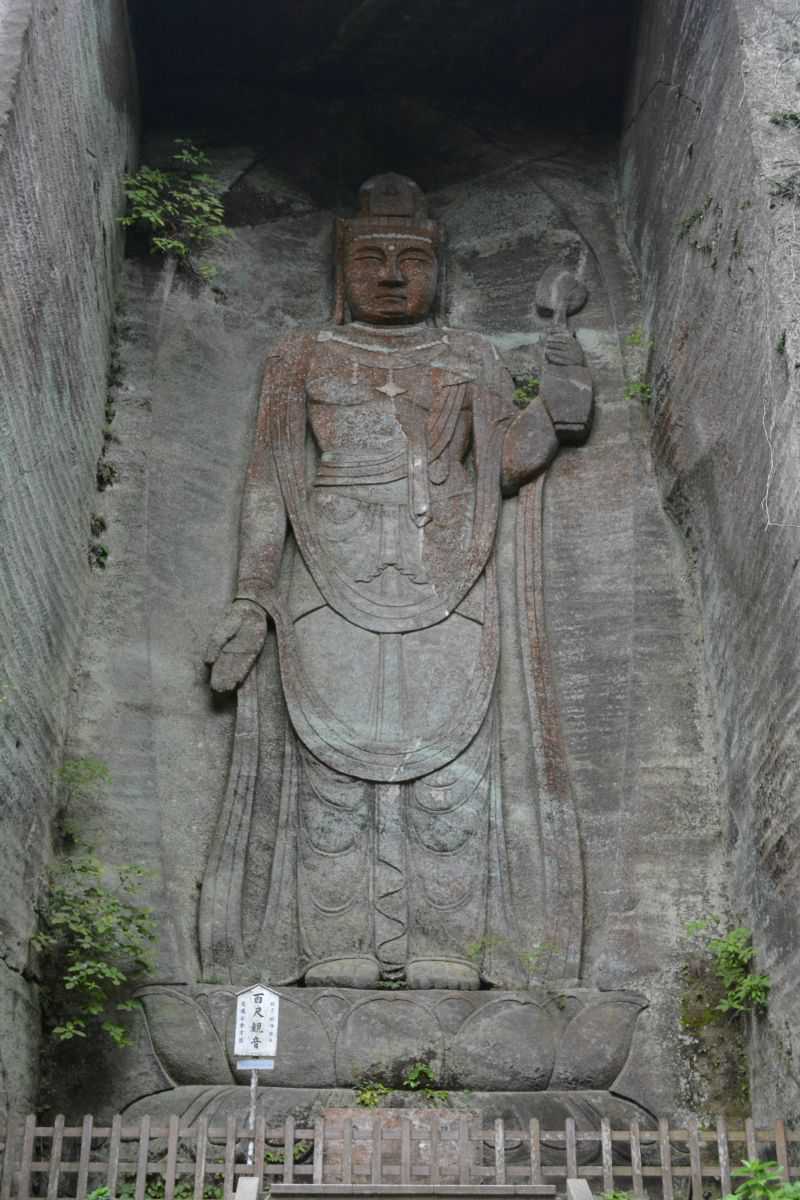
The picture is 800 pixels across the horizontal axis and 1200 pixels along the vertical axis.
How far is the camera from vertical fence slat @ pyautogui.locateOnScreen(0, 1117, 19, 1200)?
260 inches

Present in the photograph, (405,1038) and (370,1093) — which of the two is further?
(405,1038)

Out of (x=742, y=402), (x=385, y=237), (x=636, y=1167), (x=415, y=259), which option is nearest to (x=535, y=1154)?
(x=636, y=1167)

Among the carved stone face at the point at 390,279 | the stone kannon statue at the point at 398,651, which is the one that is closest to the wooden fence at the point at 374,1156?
the stone kannon statue at the point at 398,651

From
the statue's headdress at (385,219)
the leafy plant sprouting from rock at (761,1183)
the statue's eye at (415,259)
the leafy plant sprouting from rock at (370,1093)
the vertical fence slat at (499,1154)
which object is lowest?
the leafy plant sprouting from rock at (761,1183)

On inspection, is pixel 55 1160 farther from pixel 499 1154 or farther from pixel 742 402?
pixel 742 402

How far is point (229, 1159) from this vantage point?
6.55 metres

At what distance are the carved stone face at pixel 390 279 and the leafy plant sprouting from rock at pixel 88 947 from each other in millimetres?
3670

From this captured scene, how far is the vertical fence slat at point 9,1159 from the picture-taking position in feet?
21.6

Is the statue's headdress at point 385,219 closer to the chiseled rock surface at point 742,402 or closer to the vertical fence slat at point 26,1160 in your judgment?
the chiseled rock surface at point 742,402

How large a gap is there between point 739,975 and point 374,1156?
6.89 ft

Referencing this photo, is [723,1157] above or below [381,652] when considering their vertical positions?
below

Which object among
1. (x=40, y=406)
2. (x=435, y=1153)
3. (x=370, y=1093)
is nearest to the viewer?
(x=435, y=1153)

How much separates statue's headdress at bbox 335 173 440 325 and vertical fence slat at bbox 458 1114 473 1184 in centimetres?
502

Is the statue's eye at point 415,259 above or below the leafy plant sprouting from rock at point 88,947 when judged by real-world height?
above
